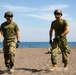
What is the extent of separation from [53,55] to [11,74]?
6.35ft

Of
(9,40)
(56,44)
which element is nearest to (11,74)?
(9,40)

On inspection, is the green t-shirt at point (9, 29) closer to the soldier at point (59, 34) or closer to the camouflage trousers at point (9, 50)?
the camouflage trousers at point (9, 50)

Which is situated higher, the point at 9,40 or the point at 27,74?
the point at 9,40

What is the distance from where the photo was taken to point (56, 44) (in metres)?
11.4

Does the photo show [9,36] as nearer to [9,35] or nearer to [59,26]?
[9,35]

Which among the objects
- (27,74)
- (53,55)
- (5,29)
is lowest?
(27,74)

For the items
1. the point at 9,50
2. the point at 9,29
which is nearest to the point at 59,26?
the point at 9,29

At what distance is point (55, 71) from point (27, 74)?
1264 mm

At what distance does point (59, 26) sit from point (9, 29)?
2.16 metres

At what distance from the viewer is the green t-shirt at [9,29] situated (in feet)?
36.3

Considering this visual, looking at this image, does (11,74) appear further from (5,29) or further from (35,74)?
(5,29)

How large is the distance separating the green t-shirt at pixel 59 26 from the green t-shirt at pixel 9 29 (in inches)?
65.5

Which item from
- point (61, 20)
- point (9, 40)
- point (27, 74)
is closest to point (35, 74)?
point (27, 74)

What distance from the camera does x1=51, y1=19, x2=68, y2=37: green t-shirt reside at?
447 inches
